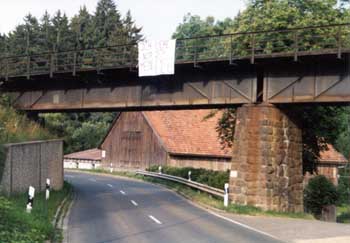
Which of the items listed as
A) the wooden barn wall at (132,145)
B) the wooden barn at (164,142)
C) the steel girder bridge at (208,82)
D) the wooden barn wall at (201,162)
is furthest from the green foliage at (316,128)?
the wooden barn wall at (132,145)

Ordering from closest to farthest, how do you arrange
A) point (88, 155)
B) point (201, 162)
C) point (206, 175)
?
point (206, 175) → point (201, 162) → point (88, 155)

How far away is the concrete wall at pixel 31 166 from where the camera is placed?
73.9 feet

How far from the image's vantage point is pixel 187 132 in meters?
63.7

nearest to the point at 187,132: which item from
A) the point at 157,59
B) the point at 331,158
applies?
the point at 331,158

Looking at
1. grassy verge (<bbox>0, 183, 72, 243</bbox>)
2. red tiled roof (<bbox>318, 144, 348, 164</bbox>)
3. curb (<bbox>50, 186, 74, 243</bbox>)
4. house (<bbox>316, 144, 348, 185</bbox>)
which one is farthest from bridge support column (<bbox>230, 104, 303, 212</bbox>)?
house (<bbox>316, 144, 348, 185</bbox>)

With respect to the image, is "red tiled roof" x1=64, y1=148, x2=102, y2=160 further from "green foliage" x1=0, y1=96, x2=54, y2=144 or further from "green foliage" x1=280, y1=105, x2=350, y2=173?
"green foliage" x1=280, y1=105, x2=350, y2=173

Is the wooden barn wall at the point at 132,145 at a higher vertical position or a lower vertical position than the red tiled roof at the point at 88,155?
higher

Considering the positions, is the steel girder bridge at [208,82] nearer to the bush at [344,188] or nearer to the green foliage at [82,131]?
the bush at [344,188]

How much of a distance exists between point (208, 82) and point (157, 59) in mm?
2847

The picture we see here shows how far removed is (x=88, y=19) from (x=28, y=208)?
4196 inches

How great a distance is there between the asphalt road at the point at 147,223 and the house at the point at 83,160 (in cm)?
4889

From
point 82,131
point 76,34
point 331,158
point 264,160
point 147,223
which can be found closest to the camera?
point 147,223

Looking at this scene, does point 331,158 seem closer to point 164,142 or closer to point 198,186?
point 164,142

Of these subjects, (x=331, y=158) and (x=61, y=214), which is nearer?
(x=61, y=214)
